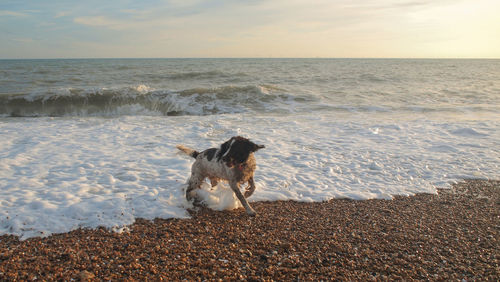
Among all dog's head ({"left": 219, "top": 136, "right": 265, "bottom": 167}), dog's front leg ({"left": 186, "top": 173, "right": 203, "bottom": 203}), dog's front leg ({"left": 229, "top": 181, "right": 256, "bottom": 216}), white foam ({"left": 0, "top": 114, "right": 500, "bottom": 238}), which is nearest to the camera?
dog's head ({"left": 219, "top": 136, "right": 265, "bottom": 167})


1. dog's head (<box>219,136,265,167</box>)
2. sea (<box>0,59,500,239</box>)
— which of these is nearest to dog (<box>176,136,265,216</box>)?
dog's head (<box>219,136,265,167</box>)

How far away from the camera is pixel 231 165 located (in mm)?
4238

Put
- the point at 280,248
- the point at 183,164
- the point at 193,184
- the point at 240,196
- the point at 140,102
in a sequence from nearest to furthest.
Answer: the point at 280,248
the point at 240,196
the point at 193,184
the point at 183,164
the point at 140,102

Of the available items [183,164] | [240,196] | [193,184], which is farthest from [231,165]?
[183,164]

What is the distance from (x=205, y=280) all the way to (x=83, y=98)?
17941 mm

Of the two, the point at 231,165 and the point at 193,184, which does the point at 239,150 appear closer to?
the point at 231,165

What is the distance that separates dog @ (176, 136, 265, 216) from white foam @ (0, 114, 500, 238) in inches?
13.9

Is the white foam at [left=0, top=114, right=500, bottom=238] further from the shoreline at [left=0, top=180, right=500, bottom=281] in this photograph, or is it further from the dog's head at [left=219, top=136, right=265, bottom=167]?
the dog's head at [left=219, top=136, right=265, bottom=167]

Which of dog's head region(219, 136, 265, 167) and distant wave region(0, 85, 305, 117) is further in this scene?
distant wave region(0, 85, 305, 117)

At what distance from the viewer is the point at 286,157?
741cm

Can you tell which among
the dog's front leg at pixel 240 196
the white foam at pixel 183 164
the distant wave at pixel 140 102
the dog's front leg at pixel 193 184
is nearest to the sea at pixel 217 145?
the white foam at pixel 183 164

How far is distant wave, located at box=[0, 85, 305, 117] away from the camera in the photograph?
1648cm

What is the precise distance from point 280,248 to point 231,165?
1211mm

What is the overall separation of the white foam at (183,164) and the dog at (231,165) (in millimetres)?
352
